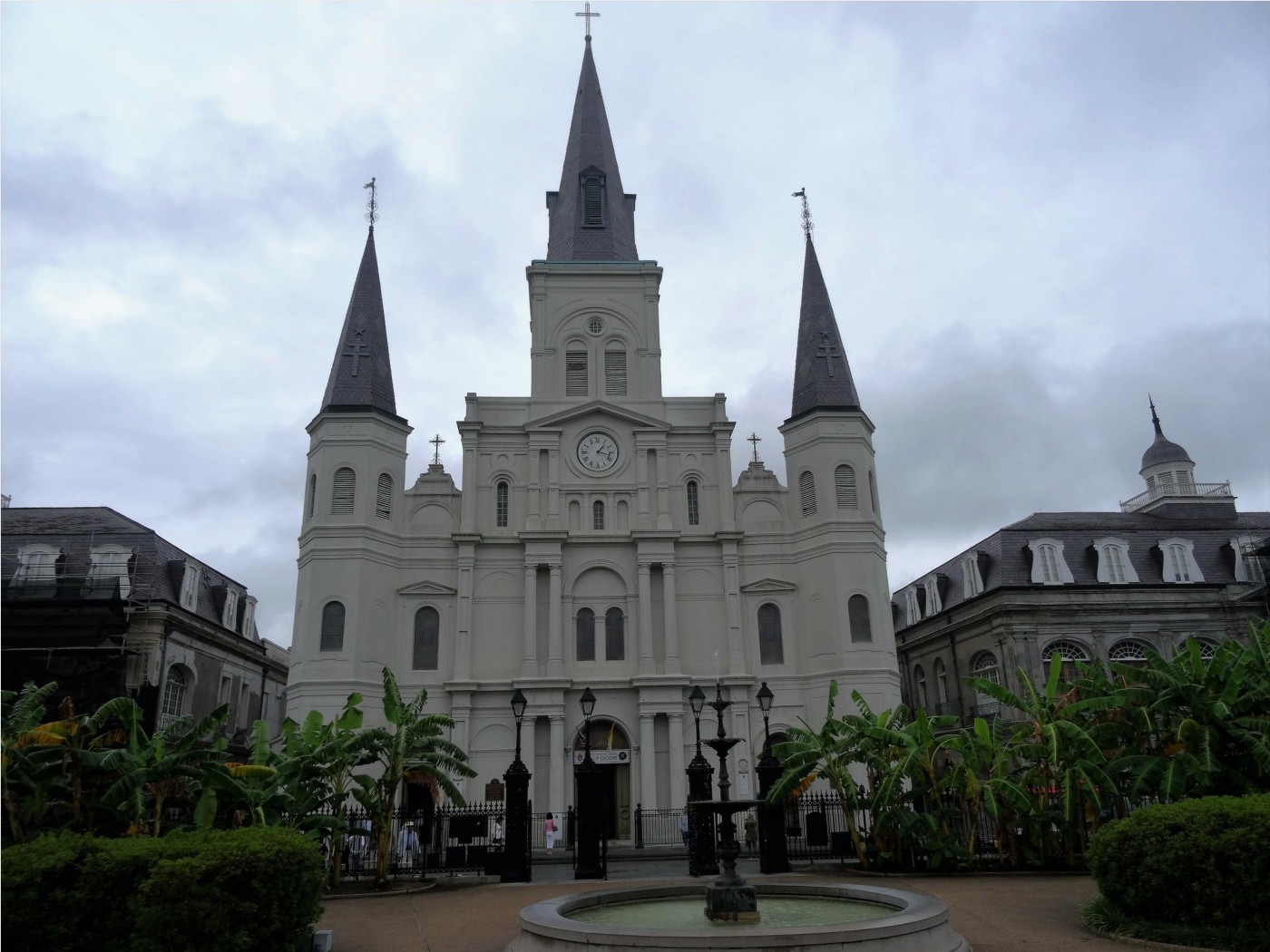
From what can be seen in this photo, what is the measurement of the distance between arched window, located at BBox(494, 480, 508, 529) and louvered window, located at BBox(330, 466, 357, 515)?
4.94 metres

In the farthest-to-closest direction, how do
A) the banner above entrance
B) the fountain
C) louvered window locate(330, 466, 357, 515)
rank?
1. louvered window locate(330, 466, 357, 515)
2. the banner above entrance
3. the fountain

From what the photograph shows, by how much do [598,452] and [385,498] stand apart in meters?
7.79

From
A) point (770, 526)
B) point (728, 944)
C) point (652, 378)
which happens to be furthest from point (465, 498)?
point (728, 944)

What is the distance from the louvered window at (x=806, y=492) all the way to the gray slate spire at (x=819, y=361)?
91.9 inches

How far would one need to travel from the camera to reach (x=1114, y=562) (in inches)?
1447

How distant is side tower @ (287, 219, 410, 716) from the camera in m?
31.1

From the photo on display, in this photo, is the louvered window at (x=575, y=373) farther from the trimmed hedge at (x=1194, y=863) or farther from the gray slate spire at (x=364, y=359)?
the trimmed hedge at (x=1194, y=863)

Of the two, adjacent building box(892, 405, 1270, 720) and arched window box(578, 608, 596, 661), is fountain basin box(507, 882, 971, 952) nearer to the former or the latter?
arched window box(578, 608, 596, 661)

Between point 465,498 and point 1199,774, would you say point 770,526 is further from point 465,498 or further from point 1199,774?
point 1199,774

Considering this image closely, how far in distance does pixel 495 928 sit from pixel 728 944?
5839mm

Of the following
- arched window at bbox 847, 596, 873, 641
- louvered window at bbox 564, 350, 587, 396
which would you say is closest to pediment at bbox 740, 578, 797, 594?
arched window at bbox 847, 596, 873, 641

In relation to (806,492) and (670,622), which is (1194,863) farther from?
(806,492)

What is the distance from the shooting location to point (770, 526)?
3494 cm

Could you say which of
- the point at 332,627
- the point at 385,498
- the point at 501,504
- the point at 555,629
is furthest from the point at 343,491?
the point at 555,629
